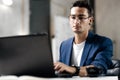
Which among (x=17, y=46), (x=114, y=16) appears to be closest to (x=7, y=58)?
(x=17, y=46)

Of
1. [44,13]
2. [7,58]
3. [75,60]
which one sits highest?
[44,13]

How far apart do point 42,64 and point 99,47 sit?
0.71 meters

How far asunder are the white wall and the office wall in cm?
138

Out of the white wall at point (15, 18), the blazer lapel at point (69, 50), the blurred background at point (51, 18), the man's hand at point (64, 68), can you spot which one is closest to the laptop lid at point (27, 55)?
the man's hand at point (64, 68)

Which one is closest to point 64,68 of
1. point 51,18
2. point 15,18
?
point 15,18

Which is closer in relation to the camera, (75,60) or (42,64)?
(42,64)

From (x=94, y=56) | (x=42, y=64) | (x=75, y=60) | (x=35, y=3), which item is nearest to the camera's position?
(x=42, y=64)

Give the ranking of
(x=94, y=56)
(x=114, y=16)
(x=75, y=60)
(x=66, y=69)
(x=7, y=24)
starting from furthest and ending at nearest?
(x=114, y=16) < (x=7, y=24) < (x=75, y=60) < (x=94, y=56) < (x=66, y=69)

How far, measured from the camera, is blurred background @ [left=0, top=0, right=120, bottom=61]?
3.74 meters

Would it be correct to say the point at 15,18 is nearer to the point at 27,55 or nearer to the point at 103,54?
the point at 103,54

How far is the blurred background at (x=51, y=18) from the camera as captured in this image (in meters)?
3.74

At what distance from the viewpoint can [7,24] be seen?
368cm

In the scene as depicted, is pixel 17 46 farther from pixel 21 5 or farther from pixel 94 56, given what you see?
pixel 21 5

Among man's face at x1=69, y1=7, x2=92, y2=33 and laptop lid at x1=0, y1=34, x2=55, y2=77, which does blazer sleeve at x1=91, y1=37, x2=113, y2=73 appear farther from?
laptop lid at x1=0, y1=34, x2=55, y2=77
